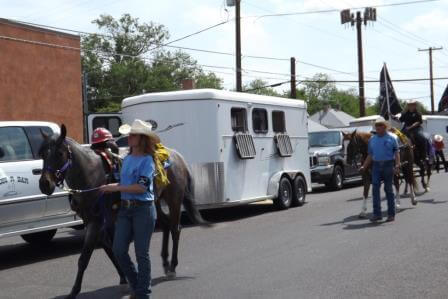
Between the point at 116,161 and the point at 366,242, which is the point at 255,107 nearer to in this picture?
the point at 366,242

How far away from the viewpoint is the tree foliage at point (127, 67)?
219ft

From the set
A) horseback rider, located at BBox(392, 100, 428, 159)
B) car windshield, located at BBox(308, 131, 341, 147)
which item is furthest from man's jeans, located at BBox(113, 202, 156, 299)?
car windshield, located at BBox(308, 131, 341, 147)

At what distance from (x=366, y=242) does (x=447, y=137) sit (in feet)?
76.9

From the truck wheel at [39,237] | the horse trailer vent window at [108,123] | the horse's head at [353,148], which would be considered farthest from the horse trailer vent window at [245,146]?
the truck wheel at [39,237]

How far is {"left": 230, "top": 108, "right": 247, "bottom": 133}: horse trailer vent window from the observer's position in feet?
45.5

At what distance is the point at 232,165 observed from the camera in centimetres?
1367

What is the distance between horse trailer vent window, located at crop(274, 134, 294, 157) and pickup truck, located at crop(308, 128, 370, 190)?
190 inches

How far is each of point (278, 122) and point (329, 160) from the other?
560 cm

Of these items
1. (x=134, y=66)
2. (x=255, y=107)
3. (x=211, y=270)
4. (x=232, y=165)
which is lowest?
(x=211, y=270)

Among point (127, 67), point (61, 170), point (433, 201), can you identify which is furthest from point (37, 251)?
point (127, 67)

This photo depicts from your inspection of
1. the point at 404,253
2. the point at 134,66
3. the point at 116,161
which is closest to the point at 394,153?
the point at 404,253

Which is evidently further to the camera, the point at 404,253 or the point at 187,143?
the point at 187,143

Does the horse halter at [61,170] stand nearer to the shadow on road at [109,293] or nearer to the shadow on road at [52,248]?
the shadow on road at [109,293]

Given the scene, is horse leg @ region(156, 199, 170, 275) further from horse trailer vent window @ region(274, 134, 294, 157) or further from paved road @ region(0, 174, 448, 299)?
horse trailer vent window @ region(274, 134, 294, 157)
